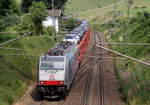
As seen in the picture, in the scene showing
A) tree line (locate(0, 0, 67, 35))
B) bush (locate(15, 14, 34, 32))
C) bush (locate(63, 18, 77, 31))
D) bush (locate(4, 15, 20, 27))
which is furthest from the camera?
bush (locate(63, 18, 77, 31))

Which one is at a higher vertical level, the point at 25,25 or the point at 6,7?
the point at 6,7

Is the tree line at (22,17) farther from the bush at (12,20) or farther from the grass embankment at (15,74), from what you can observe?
the grass embankment at (15,74)

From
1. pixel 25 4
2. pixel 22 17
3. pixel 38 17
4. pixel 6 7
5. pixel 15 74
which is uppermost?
pixel 25 4

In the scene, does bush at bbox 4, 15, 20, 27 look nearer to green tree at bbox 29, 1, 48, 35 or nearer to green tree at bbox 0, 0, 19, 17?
green tree at bbox 29, 1, 48, 35

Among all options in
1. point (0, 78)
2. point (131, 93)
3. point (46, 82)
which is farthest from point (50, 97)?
point (131, 93)

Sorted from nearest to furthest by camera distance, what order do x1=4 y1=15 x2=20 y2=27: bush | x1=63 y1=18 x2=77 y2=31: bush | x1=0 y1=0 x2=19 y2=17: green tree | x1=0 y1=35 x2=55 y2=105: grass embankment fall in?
x1=0 y1=35 x2=55 y2=105: grass embankment < x1=4 y1=15 x2=20 y2=27: bush < x1=0 y1=0 x2=19 y2=17: green tree < x1=63 y1=18 x2=77 y2=31: bush

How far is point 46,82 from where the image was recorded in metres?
21.1

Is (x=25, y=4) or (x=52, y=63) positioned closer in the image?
(x=52, y=63)

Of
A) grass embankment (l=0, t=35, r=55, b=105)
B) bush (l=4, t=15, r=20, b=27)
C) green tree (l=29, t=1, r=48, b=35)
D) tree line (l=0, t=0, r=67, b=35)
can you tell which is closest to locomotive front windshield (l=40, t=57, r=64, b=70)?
grass embankment (l=0, t=35, r=55, b=105)

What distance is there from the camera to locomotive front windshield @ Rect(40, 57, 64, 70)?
21281 millimetres

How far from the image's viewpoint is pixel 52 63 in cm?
2142

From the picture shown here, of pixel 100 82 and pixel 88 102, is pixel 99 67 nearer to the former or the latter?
pixel 100 82

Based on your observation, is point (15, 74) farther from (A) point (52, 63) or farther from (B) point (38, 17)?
(B) point (38, 17)

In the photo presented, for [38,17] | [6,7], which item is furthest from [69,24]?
[6,7]
